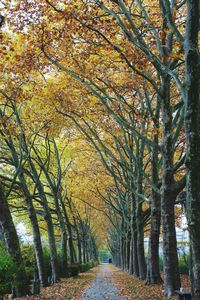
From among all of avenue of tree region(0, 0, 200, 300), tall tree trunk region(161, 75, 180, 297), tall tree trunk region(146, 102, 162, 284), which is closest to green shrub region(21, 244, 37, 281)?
avenue of tree region(0, 0, 200, 300)

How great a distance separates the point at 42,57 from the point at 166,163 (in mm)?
5236

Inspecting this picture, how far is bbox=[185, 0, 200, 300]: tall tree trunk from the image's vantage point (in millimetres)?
7023

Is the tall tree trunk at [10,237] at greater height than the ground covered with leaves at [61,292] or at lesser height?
greater

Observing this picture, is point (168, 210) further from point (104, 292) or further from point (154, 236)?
point (104, 292)

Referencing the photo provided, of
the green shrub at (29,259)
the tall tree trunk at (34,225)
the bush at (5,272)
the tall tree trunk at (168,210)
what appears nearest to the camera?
the bush at (5,272)

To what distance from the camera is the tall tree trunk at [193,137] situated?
7.02 m

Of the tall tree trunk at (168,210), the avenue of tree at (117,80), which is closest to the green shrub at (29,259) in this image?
the avenue of tree at (117,80)

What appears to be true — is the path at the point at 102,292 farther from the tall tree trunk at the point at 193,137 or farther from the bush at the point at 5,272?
the tall tree trunk at the point at 193,137

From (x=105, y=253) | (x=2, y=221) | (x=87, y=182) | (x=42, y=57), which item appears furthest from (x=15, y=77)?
(x=105, y=253)

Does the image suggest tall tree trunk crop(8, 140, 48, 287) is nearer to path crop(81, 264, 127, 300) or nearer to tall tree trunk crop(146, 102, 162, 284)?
path crop(81, 264, 127, 300)

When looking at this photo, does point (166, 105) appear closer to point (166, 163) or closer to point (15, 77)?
point (166, 163)

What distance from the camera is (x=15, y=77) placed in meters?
13.2

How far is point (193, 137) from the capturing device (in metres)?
7.21

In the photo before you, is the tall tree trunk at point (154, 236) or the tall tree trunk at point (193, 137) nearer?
the tall tree trunk at point (193, 137)
